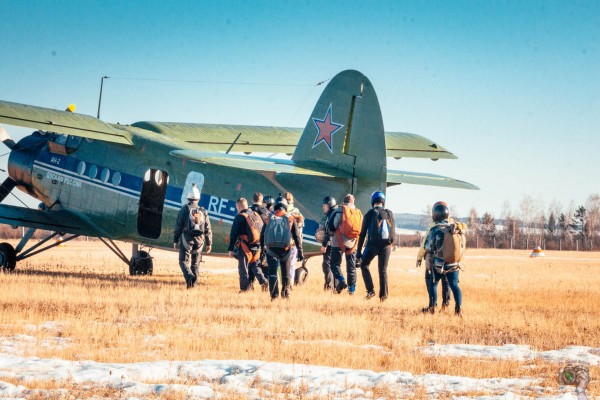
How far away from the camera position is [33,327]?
32.7ft

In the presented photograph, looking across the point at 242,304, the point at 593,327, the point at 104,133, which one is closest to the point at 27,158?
the point at 104,133

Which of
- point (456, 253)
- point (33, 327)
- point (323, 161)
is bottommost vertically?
point (33, 327)

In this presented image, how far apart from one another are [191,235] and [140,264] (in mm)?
5618

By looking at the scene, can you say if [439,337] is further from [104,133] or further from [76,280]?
[104,133]

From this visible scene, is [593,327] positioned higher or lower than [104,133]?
lower

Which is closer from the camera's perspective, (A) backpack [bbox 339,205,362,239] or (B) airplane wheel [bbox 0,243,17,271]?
(A) backpack [bbox 339,205,362,239]

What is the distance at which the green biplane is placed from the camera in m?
16.4

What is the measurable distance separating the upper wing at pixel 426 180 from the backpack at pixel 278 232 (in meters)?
4.51

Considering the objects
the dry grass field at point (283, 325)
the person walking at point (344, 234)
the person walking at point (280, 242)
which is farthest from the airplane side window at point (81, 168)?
the person walking at point (344, 234)

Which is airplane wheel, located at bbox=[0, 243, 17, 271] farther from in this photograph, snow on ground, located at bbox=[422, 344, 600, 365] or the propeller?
snow on ground, located at bbox=[422, 344, 600, 365]

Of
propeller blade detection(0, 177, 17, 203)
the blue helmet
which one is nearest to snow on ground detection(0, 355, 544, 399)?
the blue helmet

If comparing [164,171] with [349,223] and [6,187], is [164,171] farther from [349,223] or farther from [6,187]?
[6,187]

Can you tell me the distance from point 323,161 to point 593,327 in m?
7.11

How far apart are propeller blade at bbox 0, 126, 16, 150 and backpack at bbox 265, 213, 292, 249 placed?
1067cm
